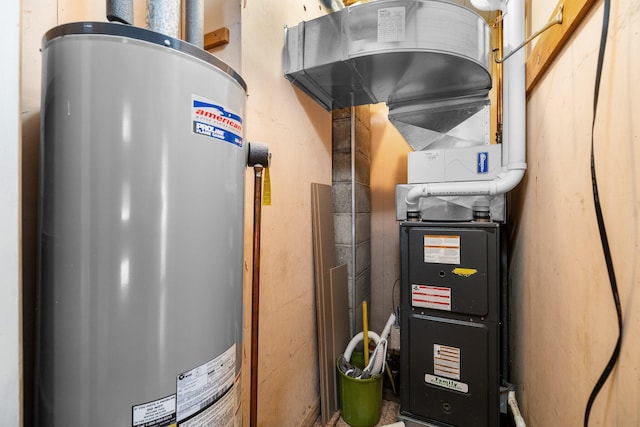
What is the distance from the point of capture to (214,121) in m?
0.59

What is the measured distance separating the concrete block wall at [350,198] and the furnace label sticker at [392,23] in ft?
2.90

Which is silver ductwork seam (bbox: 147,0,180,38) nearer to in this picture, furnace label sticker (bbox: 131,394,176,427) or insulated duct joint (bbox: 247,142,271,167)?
insulated duct joint (bbox: 247,142,271,167)

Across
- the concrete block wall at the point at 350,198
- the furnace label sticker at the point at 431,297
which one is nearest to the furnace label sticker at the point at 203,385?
the furnace label sticker at the point at 431,297

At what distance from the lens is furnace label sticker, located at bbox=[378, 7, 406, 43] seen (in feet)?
4.20

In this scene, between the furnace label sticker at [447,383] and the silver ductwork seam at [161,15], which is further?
the furnace label sticker at [447,383]

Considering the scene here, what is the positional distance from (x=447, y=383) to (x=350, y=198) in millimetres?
1267

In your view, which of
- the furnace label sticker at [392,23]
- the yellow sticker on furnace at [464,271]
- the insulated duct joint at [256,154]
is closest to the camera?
the insulated duct joint at [256,154]

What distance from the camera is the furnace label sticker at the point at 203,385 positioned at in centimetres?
55

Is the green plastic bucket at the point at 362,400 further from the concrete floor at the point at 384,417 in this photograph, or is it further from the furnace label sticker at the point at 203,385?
the furnace label sticker at the point at 203,385

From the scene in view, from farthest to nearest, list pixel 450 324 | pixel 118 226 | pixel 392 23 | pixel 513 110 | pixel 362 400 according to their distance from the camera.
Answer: pixel 362 400 < pixel 450 324 < pixel 513 110 < pixel 392 23 < pixel 118 226

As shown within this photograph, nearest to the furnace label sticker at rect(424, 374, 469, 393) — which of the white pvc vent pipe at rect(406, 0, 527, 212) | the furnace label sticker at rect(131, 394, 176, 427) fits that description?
the white pvc vent pipe at rect(406, 0, 527, 212)

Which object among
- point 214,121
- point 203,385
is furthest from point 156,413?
point 214,121

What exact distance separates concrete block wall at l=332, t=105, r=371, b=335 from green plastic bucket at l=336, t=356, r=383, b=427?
0.47 meters

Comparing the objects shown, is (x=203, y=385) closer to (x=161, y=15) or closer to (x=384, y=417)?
(x=161, y=15)
